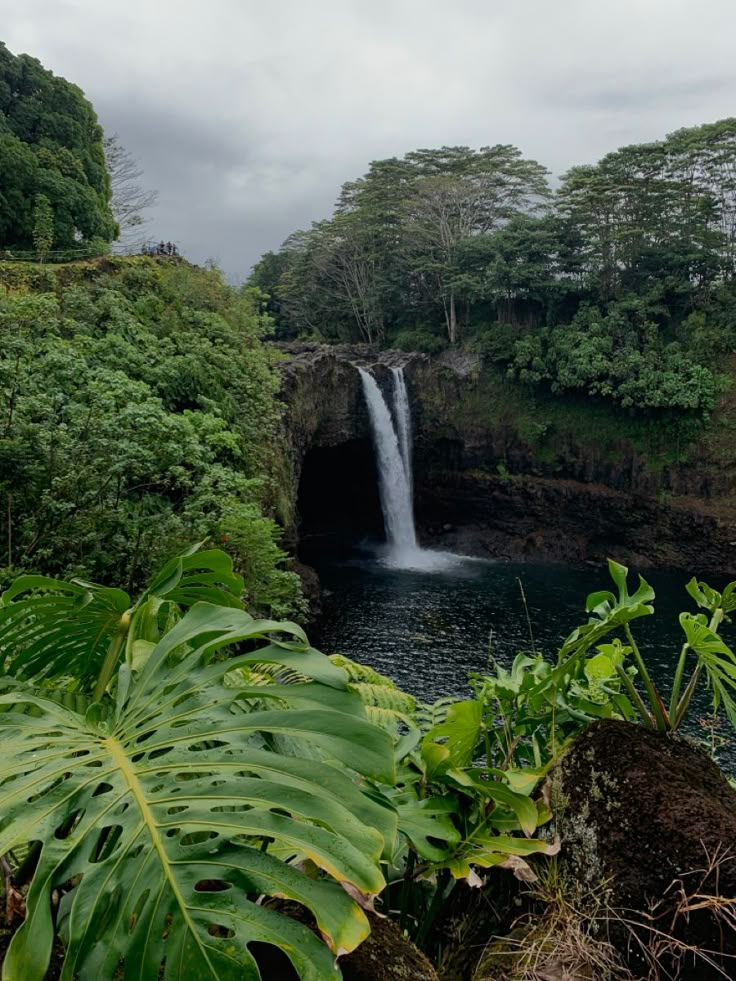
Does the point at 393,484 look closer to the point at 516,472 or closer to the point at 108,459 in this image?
the point at 516,472

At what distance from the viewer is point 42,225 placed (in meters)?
13.2

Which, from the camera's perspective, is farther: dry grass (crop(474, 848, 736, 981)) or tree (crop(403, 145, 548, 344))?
tree (crop(403, 145, 548, 344))

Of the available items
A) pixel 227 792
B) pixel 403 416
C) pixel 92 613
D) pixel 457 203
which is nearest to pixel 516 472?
pixel 403 416

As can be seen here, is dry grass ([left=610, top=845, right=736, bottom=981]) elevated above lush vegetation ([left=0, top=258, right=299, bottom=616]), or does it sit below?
below

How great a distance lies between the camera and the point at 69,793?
0.95 meters

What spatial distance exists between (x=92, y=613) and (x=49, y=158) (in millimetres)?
16997

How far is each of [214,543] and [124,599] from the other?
5099 millimetres

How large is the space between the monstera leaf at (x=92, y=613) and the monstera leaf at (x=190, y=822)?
242mm

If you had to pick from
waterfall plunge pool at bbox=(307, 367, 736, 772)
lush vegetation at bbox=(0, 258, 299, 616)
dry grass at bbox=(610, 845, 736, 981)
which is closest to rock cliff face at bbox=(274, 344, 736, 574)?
waterfall plunge pool at bbox=(307, 367, 736, 772)

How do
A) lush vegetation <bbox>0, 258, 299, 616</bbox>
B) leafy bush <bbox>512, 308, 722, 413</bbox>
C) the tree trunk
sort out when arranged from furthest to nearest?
the tree trunk → leafy bush <bbox>512, 308, 722, 413</bbox> → lush vegetation <bbox>0, 258, 299, 616</bbox>

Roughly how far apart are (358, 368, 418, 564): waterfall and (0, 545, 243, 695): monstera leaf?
18.2 metres

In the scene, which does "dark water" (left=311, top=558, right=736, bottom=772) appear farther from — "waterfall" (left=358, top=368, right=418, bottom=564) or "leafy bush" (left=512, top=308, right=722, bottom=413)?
"leafy bush" (left=512, top=308, right=722, bottom=413)

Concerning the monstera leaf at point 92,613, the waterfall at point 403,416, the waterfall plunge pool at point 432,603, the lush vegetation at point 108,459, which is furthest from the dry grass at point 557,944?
the waterfall at point 403,416

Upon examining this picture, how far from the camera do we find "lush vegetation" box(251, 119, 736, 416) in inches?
752
